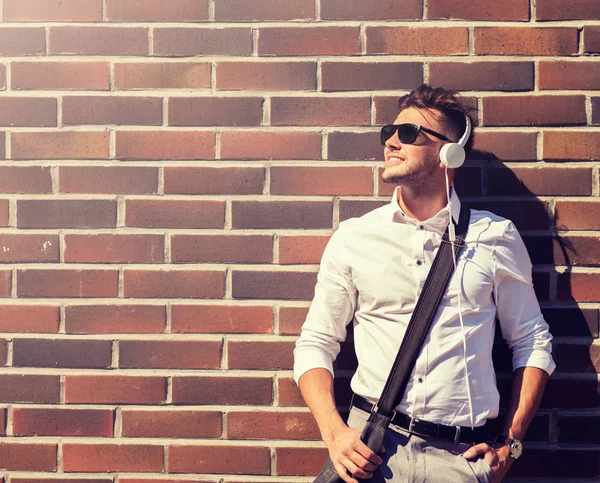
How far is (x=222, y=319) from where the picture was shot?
2594 millimetres

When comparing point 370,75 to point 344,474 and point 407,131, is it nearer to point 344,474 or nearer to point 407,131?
point 407,131

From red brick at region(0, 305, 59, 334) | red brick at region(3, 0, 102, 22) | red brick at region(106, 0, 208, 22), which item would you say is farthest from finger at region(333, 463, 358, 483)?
red brick at region(3, 0, 102, 22)

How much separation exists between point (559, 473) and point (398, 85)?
5.46ft

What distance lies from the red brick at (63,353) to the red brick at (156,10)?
4.26 feet

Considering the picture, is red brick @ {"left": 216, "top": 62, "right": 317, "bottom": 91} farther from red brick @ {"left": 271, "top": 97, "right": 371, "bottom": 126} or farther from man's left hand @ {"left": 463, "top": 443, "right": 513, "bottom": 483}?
man's left hand @ {"left": 463, "top": 443, "right": 513, "bottom": 483}

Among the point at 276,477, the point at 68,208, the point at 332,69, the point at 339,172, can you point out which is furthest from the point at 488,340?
the point at 68,208

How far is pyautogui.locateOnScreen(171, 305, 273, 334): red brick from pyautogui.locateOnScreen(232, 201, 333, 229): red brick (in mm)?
336

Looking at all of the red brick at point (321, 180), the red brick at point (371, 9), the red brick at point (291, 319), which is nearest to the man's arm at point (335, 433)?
the red brick at point (291, 319)

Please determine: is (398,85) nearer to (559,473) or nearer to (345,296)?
(345,296)

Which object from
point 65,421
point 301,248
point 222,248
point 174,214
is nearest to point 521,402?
point 301,248

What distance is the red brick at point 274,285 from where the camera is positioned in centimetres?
259

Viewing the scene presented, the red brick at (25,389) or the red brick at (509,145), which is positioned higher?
the red brick at (509,145)

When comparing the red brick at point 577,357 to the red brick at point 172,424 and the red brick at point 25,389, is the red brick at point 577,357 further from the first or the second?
the red brick at point 25,389

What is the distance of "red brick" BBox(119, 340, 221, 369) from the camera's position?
8.52 ft
